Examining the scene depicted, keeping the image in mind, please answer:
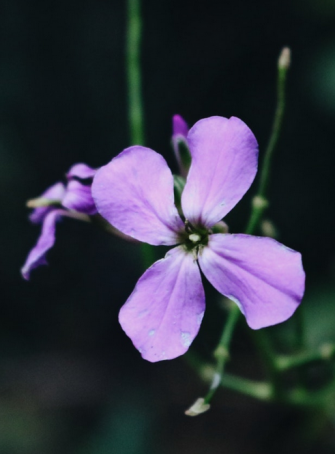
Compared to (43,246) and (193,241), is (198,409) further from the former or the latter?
(43,246)

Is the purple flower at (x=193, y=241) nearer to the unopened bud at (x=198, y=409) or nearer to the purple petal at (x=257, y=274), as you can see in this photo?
the purple petal at (x=257, y=274)

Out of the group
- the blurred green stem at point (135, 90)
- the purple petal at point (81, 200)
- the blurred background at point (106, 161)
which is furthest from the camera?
the blurred background at point (106, 161)

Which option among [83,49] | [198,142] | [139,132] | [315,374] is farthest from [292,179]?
[198,142]

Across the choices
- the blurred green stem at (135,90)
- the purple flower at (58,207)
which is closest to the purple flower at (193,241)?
the purple flower at (58,207)

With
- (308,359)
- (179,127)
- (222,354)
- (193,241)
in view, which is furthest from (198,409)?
(179,127)

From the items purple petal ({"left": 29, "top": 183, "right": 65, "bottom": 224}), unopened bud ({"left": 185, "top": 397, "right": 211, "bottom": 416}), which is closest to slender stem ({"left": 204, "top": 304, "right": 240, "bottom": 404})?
unopened bud ({"left": 185, "top": 397, "right": 211, "bottom": 416})
